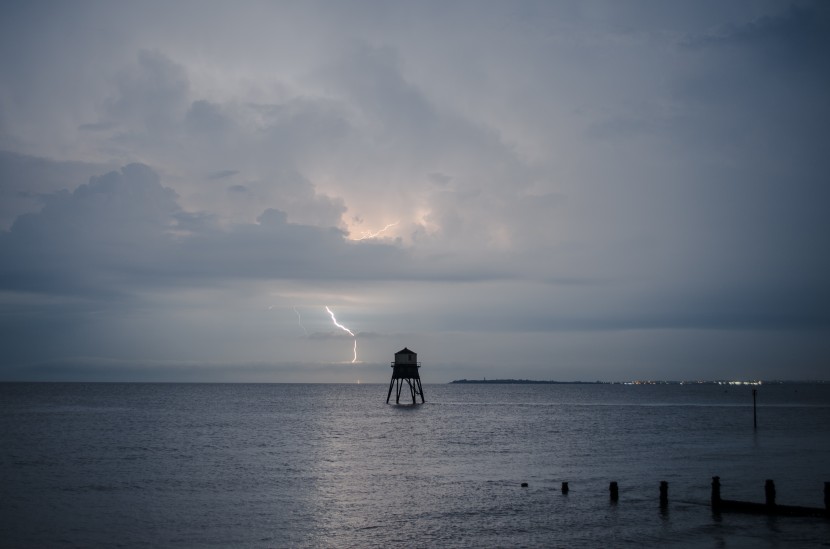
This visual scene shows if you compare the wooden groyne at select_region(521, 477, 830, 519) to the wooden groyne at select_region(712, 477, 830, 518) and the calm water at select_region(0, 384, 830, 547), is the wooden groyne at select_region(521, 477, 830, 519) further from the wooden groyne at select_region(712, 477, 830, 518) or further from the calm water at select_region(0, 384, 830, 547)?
the calm water at select_region(0, 384, 830, 547)

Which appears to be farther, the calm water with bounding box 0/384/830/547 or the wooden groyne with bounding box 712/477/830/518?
the wooden groyne with bounding box 712/477/830/518

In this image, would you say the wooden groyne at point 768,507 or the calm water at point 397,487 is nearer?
the calm water at point 397,487

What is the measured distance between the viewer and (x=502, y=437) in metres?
66.5

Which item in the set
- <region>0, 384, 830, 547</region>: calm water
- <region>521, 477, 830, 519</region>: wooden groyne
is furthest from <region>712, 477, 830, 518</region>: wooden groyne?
<region>0, 384, 830, 547</region>: calm water

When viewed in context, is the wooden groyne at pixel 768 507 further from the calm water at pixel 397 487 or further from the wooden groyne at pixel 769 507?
the calm water at pixel 397 487

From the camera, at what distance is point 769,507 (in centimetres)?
2908

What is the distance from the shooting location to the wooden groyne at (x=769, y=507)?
28.4 meters

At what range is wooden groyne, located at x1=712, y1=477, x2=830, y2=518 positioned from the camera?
2838 cm

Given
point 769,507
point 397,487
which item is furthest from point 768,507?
point 397,487

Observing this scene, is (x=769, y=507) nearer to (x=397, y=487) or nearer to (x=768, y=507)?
(x=768, y=507)

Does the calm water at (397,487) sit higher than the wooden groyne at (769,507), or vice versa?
the wooden groyne at (769,507)

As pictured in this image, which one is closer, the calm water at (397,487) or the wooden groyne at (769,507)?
the calm water at (397,487)

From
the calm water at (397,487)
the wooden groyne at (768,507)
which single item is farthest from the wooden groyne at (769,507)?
the calm water at (397,487)

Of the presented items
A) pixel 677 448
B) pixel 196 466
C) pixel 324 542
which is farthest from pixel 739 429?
pixel 324 542
